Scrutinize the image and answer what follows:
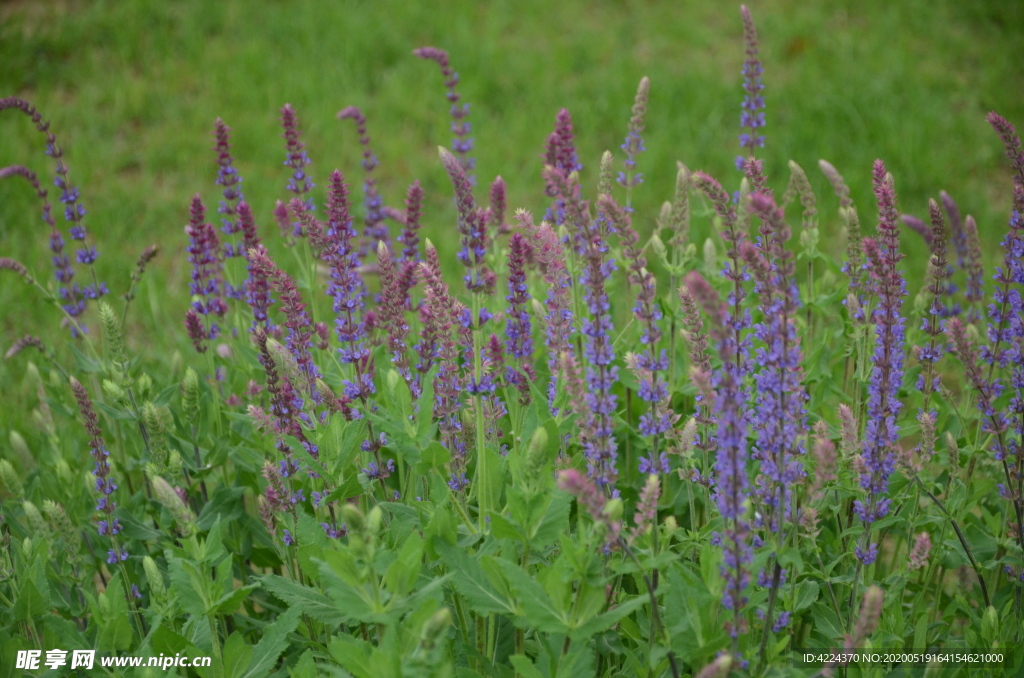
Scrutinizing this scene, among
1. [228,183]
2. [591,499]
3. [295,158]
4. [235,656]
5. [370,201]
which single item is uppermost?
[295,158]

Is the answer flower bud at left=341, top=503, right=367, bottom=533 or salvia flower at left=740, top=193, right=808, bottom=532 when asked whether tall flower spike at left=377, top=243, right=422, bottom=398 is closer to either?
flower bud at left=341, top=503, right=367, bottom=533

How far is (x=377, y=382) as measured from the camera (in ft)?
13.3

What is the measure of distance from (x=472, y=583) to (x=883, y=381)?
1287 mm

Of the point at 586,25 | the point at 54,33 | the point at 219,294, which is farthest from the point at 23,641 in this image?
the point at 586,25

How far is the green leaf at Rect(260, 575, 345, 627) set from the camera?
2.68 metres

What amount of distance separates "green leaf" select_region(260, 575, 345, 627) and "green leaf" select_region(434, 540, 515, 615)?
386 mm

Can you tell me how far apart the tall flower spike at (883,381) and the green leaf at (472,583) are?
1101 millimetres

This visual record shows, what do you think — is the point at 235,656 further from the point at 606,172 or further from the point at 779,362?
the point at 606,172

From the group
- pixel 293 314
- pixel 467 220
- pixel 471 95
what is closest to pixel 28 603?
pixel 293 314

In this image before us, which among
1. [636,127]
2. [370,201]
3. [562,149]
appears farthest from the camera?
[370,201]

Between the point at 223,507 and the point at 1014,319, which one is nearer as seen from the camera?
the point at 1014,319

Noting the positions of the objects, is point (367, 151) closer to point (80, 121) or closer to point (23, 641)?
point (23, 641)

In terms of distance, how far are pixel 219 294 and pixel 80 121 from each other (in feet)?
14.9

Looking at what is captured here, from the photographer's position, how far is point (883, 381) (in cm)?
259
